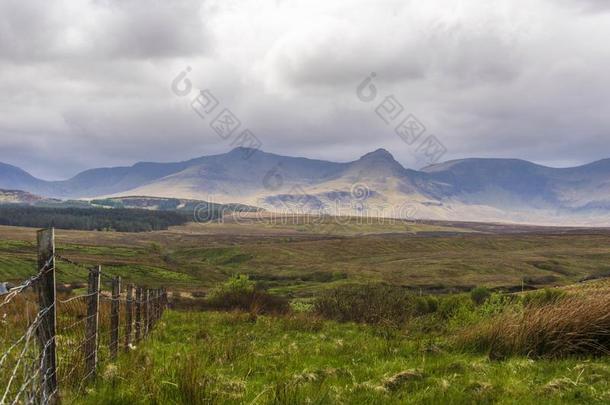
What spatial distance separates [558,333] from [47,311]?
9.68m

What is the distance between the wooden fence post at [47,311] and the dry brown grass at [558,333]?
→ 835cm

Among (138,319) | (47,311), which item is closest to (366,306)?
(138,319)

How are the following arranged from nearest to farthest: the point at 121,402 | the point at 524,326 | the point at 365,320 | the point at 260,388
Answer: the point at 121,402 → the point at 260,388 → the point at 524,326 → the point at 365,320

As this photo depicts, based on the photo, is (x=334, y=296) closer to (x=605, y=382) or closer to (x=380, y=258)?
(x=605, y=382)

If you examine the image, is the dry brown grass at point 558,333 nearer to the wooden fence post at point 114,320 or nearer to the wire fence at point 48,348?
the wooden fence post at point 114,320

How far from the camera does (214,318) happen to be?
22.4 meters

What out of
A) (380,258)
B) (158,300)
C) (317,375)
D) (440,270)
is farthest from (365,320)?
(380,258)

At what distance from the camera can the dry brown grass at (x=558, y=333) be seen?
1088 centimetres

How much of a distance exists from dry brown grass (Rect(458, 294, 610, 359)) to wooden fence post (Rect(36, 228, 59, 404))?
8.35 m

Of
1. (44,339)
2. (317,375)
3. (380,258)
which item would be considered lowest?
(380,258)

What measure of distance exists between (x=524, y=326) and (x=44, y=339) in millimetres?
9071

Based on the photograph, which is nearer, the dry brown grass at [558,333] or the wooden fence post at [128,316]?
the dry brown grass at [558,333]

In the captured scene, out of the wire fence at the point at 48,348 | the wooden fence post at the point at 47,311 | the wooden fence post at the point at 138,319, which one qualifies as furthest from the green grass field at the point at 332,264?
the wooden fence post at the point at 47,311

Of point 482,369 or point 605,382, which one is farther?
point 482,369
